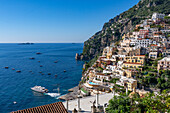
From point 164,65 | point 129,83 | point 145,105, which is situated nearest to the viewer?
point 145,105

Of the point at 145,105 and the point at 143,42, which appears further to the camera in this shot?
the point at 143,42

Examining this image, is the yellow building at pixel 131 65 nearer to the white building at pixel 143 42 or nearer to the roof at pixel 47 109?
the white building at pixel 143 42

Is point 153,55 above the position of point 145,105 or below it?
above

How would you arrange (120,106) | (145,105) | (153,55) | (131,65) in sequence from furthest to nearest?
A: (153,55), (131,65), (120,106), (145,105)

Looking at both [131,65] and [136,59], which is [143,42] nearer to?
[136,59]

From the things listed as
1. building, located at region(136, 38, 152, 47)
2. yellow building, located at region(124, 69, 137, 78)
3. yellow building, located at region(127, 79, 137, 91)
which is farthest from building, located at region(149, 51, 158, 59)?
yellow building, located at region(127, 79, 137, 91)

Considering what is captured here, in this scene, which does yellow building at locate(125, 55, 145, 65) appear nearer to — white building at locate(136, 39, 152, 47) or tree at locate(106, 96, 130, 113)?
white building at locate(136, 39, 152, 47)

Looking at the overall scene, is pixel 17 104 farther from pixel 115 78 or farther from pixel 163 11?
pixel 163 11

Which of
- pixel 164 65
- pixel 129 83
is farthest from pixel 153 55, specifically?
pixel 129 83

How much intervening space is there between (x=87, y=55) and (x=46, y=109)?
85905mm

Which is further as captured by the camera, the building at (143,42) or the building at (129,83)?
the building at (143,42)

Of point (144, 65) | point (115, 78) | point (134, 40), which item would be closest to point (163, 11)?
point (134, 40)

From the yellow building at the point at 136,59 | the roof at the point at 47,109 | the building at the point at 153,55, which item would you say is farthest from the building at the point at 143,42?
the roof at the point at 47,109

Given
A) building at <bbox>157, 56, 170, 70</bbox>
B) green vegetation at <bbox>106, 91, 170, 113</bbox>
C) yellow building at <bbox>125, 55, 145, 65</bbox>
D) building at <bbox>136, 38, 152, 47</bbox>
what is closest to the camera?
green vegetation at <bbox>106, 91, 170, 113</bbox>
